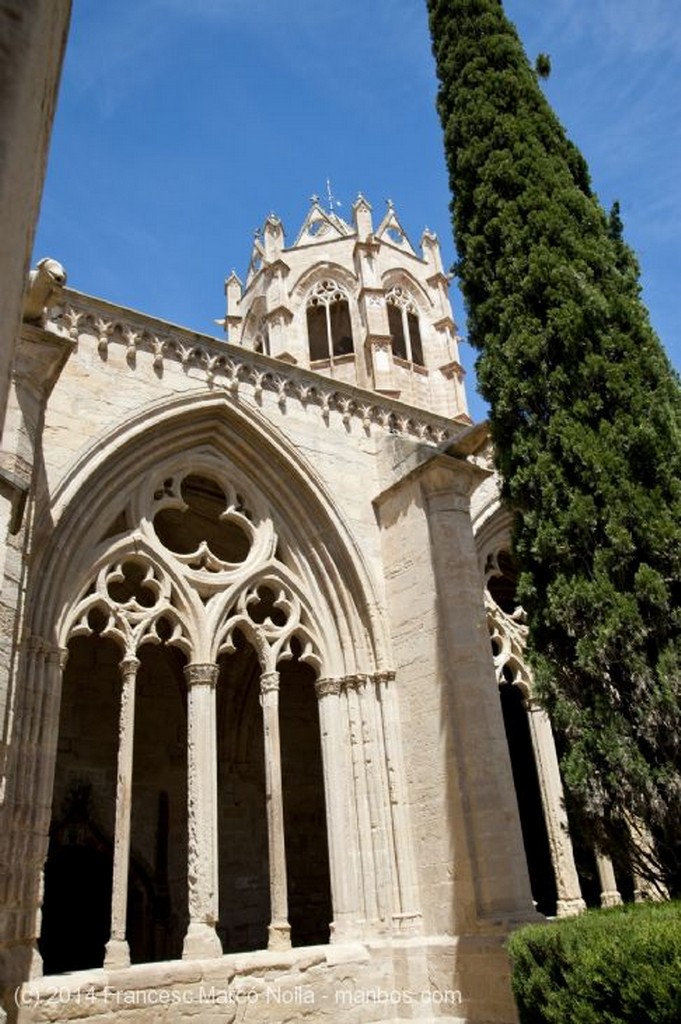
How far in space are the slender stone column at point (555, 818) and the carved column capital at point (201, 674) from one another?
3.04 m

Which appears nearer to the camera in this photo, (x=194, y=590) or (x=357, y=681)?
(x=194, y=590)

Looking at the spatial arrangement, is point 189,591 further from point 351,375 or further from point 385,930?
point 351,375

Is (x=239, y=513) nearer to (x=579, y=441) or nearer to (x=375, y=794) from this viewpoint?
(x=375, y=794)

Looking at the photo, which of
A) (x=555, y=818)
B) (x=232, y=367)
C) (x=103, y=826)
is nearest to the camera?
(x=232, y=367)

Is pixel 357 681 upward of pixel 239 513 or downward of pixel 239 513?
downward

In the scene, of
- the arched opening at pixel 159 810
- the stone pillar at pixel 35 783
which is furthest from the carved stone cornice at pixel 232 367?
the arched opening at pixel 159 810

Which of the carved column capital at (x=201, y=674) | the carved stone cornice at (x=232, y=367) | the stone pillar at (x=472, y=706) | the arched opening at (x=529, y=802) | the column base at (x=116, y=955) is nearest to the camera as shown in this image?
the column base at (x=116, y=955)

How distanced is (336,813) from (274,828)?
0.54m

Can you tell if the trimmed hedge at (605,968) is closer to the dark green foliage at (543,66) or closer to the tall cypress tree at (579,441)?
the tall cypress tree at (579,441)

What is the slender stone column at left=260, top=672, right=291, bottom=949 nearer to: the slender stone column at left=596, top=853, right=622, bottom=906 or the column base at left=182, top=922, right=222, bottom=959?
the column base at left=182, top=922, right=222, bottom=959

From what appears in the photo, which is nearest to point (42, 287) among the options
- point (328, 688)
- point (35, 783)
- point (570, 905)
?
point (35, 783)

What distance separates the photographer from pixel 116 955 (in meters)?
5.24

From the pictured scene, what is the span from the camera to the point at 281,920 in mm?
6004

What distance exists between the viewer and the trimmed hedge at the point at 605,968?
10.9 ft
